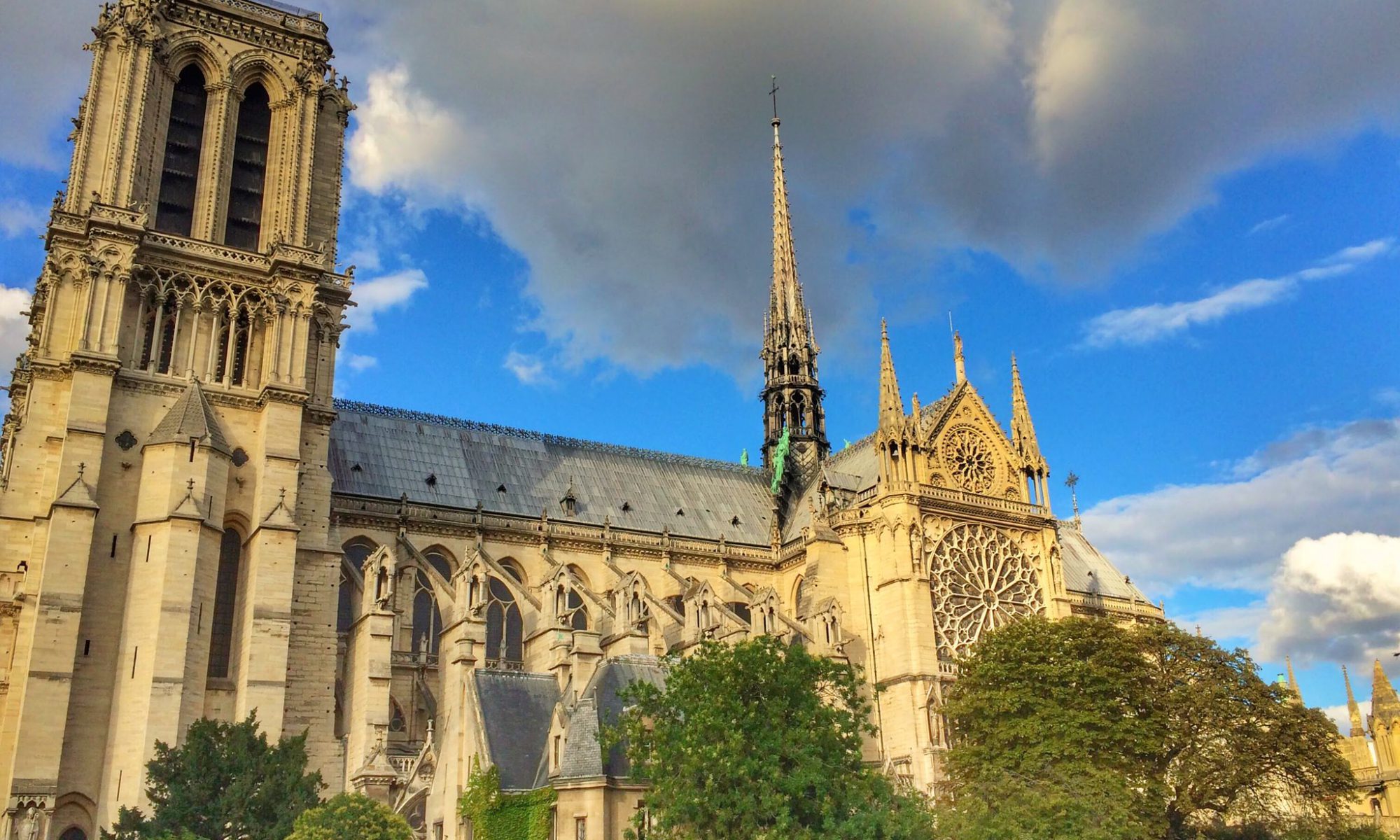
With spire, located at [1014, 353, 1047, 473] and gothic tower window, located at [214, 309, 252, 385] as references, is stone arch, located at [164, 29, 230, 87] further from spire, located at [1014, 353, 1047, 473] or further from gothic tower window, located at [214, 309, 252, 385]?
spire, located at [1014, 353, 1047, 473]

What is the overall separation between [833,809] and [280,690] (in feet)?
64.9

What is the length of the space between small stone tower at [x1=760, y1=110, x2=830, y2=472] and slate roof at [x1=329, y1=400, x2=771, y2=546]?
3392 mm

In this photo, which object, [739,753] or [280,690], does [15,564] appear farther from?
[739,753]

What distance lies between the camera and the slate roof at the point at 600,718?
1270 inches

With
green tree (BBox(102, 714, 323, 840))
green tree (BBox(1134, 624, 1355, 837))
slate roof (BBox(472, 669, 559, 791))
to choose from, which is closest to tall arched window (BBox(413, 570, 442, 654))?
slate roof (BBox(472, 669, 559, 791))

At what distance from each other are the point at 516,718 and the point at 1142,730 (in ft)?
71.5

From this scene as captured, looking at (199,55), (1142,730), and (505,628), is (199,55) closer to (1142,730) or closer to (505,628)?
(505,628)

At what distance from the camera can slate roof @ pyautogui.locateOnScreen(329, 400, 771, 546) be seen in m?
52.5

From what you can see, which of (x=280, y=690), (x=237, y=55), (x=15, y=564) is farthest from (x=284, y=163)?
(x=280, y=690)

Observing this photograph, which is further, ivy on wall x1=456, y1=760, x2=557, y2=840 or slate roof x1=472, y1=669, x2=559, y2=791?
slate roof x1=472, y1=669, x2=559, y2=791

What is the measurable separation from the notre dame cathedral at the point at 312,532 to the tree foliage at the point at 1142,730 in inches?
197

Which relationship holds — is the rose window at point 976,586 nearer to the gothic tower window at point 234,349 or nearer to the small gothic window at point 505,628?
the small gothic window at point 505,628

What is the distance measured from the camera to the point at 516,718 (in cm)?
→ 3591

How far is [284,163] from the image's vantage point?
156ft
